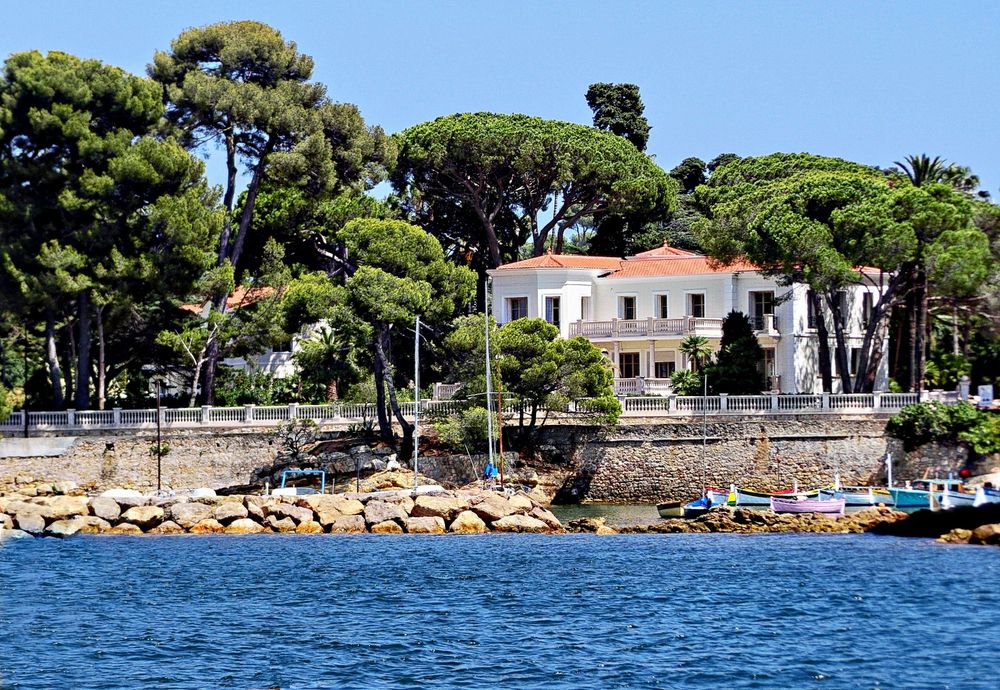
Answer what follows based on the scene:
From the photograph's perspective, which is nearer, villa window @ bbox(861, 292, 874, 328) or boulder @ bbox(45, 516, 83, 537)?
boulder @ bbox(45, 516, 83, 537)

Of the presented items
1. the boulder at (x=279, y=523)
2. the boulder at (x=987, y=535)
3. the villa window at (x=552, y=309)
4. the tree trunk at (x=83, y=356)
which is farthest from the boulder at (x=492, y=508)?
the tree trunk at (x=83, y=356)

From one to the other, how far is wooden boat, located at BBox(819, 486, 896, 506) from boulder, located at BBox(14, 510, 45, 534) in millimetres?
26244

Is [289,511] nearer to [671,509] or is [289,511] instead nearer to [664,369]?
[671,509]

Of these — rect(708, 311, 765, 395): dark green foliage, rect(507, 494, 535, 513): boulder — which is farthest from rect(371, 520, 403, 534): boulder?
rect(708, 311, 765, 395): dark green foliage

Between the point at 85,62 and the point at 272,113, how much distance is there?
27.4 feet

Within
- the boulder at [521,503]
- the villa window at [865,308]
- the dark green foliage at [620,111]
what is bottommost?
the boulder at [521,503]

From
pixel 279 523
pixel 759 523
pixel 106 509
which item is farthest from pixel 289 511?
pixel 759 523

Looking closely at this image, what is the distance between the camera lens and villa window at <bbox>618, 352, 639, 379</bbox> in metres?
69.9

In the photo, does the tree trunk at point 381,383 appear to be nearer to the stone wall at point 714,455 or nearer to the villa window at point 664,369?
the stone wall at point 714,455

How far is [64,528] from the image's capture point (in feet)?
175

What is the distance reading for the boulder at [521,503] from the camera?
172 feet

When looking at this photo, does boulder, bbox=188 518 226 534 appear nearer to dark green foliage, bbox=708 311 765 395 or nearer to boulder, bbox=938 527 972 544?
dark green foliage, bbox=708 311 765 395

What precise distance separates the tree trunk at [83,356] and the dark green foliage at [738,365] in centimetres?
2511

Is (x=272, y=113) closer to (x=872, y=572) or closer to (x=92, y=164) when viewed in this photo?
(x=92, y=164)
